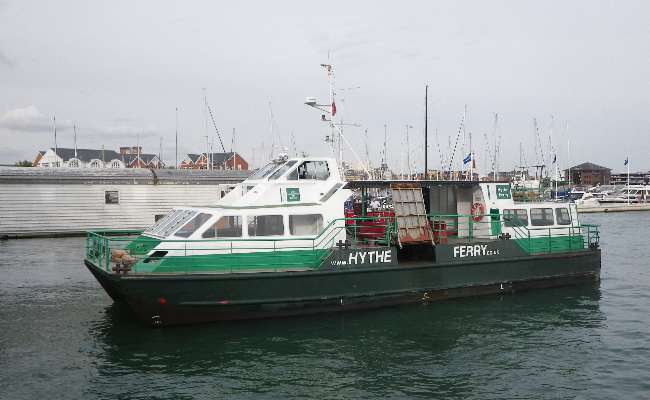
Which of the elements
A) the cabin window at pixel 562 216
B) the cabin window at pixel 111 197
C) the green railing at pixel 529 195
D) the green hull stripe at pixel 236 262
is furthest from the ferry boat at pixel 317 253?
the cabin window at pixel 111 197

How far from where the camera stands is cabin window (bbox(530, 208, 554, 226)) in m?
17.0

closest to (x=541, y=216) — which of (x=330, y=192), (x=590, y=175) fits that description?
(x=330, y=192)

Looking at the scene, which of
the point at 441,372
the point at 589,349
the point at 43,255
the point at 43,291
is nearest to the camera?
the point at 441,372

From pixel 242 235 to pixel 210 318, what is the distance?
6.75ft

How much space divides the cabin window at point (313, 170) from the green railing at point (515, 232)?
3.49 meters

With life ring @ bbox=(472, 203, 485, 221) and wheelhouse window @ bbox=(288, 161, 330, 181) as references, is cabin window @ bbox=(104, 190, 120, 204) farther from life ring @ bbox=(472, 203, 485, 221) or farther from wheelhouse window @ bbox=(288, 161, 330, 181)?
life ring @ bbox=(472, 203, 485, 221)

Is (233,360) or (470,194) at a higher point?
(470,194)

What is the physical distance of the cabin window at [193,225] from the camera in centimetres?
1299

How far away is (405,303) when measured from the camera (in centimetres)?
1438

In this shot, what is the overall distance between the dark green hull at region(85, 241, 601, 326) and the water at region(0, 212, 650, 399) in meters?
0.31

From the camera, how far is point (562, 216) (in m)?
17.6

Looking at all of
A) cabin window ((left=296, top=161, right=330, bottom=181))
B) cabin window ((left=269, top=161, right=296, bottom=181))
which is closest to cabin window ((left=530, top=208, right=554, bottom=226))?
cabin window ((left=296, top=161, right=330, bottom=181))

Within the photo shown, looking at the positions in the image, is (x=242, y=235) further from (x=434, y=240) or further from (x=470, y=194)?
(x=470, y=194)

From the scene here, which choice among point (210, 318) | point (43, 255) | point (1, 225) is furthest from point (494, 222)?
point (1, 225)
